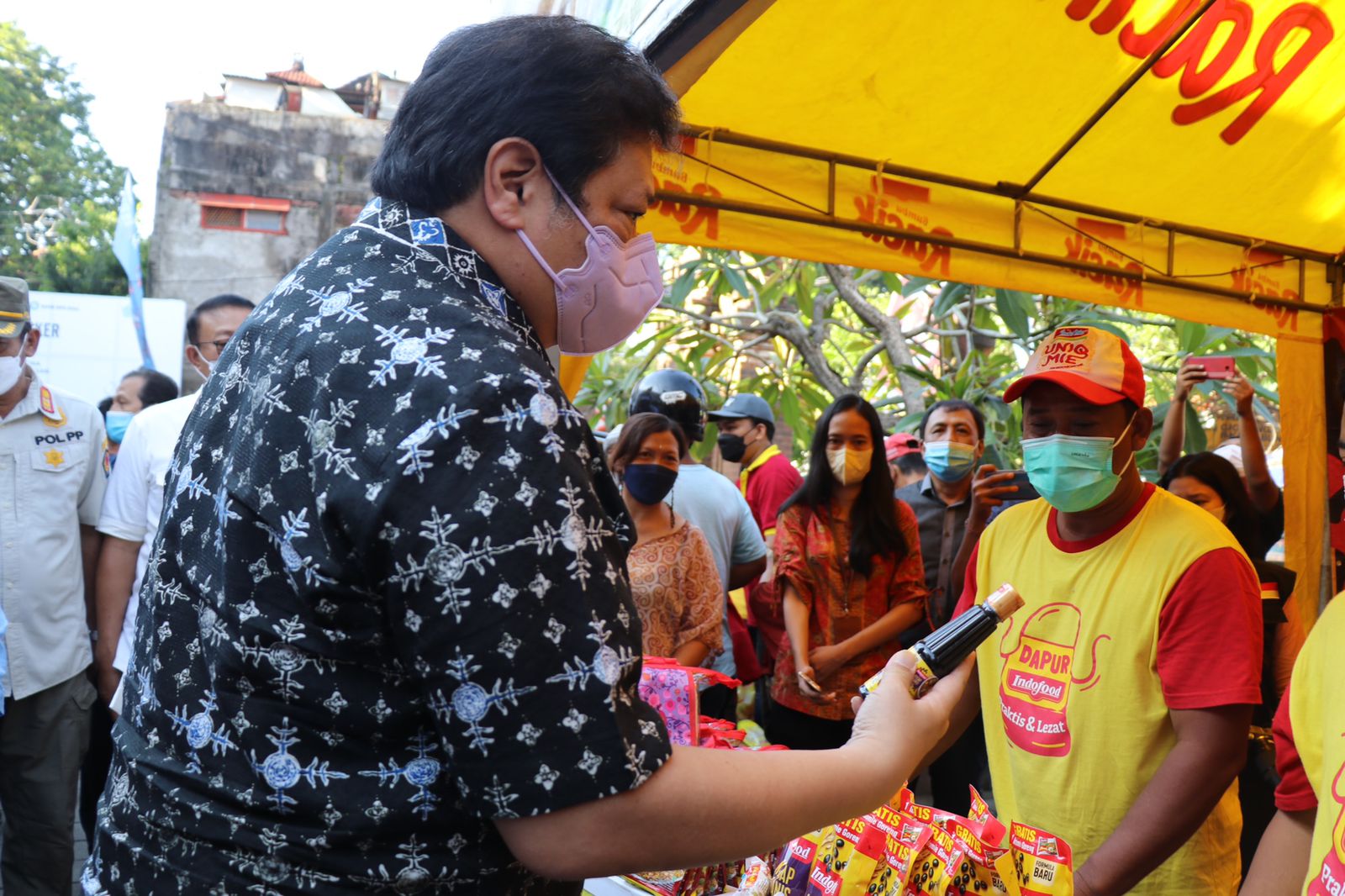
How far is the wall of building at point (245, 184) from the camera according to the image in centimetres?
1975

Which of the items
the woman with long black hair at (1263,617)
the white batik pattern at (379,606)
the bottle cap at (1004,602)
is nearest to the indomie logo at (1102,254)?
the woman with long black hair at (1263,617)

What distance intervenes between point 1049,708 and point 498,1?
1959 mm

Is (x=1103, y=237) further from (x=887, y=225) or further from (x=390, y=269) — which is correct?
(x=390, y=269)

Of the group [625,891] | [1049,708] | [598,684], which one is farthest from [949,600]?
[598,684]

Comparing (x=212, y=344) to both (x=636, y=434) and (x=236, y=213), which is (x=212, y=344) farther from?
(x=236, y=213)

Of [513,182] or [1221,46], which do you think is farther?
[1221,46]

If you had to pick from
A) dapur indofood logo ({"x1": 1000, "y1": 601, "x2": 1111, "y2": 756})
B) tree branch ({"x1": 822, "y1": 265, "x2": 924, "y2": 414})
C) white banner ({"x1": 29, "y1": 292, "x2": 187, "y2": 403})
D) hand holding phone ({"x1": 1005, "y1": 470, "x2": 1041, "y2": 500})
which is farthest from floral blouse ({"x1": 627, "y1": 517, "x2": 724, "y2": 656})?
white banner ({"x1": 29, "y1": 292, "x2": 187, "y2": 403})

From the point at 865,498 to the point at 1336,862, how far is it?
2715 mm

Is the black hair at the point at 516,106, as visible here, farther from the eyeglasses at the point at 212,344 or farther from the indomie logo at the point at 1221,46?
the eyeglasses at the point at 212,344

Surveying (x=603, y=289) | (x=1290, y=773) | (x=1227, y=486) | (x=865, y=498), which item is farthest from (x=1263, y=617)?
(x=603, y=289)

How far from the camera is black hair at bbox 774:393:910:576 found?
13.1 ft

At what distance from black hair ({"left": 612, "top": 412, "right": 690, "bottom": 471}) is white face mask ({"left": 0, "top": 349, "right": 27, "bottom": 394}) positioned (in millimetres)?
1999

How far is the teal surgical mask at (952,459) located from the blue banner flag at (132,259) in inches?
472

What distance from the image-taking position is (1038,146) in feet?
12.3
